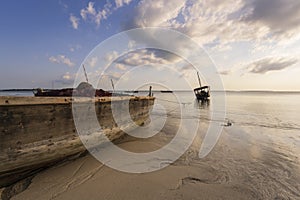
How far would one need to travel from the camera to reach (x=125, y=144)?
20.6ft

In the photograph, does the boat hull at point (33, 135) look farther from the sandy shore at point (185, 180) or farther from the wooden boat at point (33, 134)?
the sandy shore at point (185, 180)

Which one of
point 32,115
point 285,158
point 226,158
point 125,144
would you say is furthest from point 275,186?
point 32,115

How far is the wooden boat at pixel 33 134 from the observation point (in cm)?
306

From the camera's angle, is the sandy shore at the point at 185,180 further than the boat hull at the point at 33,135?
Yes

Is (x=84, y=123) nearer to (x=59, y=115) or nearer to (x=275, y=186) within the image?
(x=59, y=115)

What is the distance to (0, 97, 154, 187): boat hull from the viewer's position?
3066 mm

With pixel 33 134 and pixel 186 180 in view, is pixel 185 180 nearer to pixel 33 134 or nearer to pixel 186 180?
pixel 186 180

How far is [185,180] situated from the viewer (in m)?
3.74

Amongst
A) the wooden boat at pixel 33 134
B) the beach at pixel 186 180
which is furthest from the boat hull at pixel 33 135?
the beach at pixel 186 180

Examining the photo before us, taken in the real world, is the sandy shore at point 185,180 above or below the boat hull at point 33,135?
below

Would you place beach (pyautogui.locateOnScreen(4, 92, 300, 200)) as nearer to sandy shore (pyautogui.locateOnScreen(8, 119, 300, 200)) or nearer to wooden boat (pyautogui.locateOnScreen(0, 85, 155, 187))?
sandy shore (pyautogui.locateOnScreen(8, 119, 300, 200))

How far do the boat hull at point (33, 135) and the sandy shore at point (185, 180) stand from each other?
340 millimetres

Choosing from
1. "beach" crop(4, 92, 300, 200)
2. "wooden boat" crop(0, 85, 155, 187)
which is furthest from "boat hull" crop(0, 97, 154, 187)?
"beach" crop(4, 92, 300, 200)

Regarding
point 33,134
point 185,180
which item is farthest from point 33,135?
point 185,180
